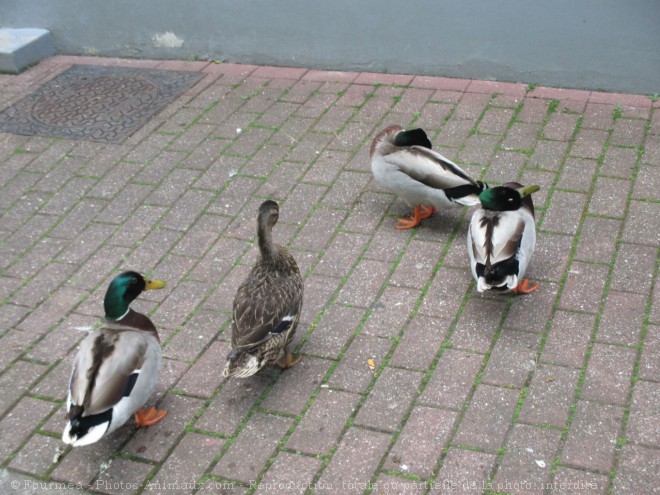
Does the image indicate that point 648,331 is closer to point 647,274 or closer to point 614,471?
point 647,274

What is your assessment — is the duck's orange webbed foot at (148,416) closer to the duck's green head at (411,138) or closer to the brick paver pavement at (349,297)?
the brick paver pavement at (349,297)

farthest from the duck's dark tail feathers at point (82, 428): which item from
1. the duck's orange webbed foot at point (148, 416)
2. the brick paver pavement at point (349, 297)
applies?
the duck's orange webbed foot at point (148, 416)

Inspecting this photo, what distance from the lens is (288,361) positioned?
4711 mm

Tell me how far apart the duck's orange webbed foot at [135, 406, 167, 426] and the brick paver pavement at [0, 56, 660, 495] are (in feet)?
0.14

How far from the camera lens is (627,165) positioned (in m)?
6.31

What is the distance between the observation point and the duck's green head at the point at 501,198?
5.05 metres

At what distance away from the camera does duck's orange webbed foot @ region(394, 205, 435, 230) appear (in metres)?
5.86

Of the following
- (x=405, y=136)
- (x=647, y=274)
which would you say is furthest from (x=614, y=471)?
(x=405, y=136)

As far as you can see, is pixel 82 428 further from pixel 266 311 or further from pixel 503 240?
pixel 503 240

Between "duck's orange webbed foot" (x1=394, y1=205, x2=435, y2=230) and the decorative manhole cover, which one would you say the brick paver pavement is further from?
the decorative manhole cover

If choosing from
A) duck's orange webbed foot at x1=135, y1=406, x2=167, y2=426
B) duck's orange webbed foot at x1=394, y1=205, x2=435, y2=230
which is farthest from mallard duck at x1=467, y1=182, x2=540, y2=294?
duck's orange webbed foot at x1=135, y1=406, x2=167, y2=426

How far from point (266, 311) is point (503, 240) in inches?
57.8

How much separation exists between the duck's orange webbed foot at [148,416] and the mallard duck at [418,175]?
2.26m

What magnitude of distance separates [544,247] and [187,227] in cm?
254
